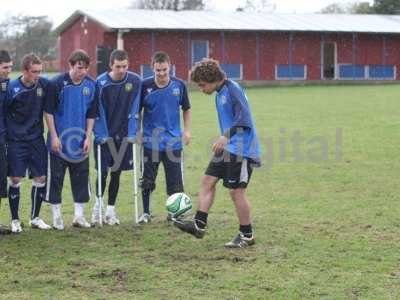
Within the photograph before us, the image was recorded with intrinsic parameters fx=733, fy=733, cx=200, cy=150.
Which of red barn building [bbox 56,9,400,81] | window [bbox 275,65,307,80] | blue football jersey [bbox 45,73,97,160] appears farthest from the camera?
window [bbox 275,65,307,80]

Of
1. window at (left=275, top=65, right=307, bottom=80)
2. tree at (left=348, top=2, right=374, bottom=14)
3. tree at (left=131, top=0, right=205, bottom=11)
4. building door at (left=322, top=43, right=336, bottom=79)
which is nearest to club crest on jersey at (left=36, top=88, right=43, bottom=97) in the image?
window at (left=275, top=65, right=307, bottom=80)

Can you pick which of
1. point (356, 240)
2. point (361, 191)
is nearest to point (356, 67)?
point (361, 191)

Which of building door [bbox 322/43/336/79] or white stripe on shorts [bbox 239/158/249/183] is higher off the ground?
building door [bbox 322/43/336/79]

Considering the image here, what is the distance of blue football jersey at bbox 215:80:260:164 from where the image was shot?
6.86m

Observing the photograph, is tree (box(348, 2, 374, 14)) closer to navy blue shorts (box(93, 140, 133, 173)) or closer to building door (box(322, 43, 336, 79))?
building door (box(322, 43, 336, 79))

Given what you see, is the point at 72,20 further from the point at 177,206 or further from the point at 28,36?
the point at 177,206

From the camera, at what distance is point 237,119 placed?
6859mm

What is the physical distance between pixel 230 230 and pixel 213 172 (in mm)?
893

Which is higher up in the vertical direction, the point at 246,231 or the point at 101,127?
the point at 101,127

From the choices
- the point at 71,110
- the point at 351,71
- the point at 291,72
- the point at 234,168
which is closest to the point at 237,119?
the point at 234,168

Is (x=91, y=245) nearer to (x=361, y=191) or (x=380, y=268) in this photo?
(x=380, y=268)

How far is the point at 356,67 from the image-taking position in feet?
151

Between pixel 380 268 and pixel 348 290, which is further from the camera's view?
pixel 380 268

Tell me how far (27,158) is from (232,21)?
1524 inches
